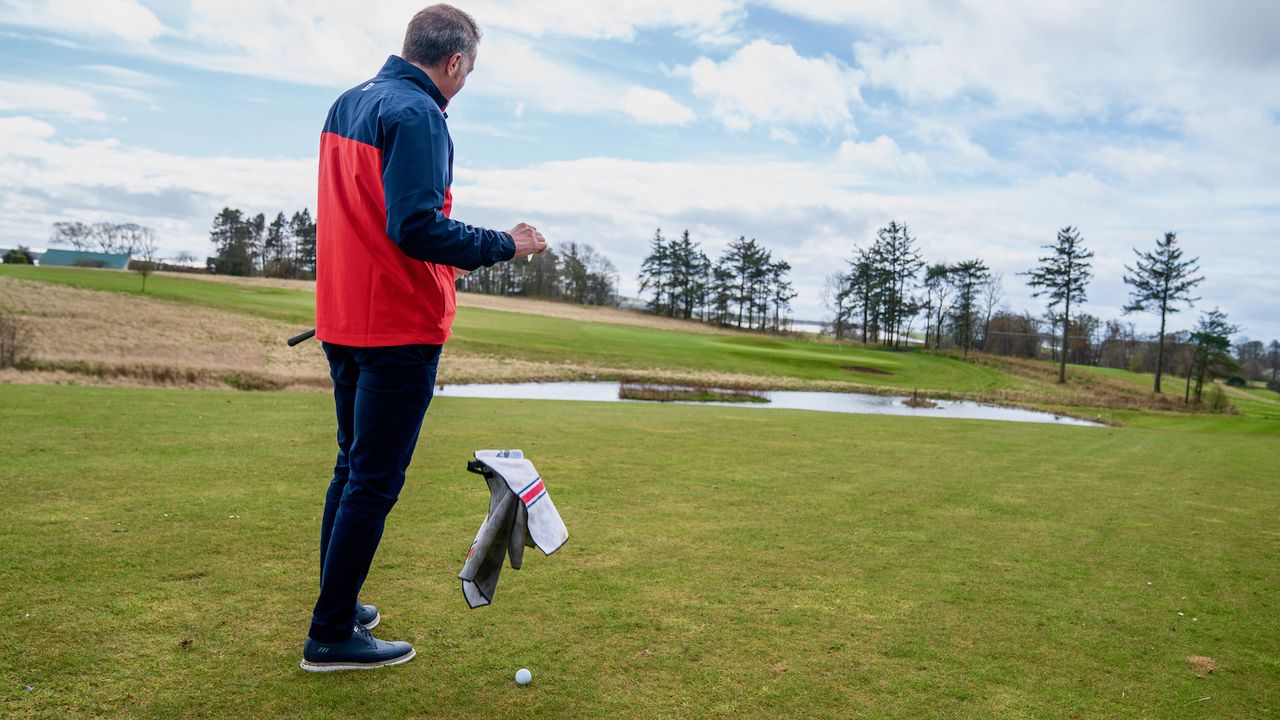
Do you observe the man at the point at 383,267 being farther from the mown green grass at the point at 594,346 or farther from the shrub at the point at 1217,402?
the shrub at the point at 1217,402

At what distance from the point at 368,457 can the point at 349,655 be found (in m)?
0.83

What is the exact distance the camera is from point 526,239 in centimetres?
350

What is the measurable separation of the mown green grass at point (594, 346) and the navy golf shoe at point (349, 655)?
40.4 meters

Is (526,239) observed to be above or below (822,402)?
above

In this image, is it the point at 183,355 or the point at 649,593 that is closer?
the point at 649,593

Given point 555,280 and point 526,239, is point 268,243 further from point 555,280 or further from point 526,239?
point 526,239

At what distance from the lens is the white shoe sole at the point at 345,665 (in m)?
3.26

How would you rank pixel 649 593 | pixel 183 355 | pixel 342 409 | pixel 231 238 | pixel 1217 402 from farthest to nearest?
pixel 231 238
pixel 1217 402
pixel 183 355
pixel 649 593
pixel 342 409

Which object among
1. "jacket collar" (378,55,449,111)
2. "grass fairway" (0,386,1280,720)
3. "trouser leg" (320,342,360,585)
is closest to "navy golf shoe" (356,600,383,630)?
"grass fairway" (0,386,1280,720)

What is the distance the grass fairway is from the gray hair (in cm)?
266

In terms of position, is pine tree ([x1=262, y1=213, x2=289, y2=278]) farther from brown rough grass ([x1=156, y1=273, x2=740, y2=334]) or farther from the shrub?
the shrub

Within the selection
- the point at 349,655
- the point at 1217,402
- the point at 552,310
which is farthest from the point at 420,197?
the point at 552,310

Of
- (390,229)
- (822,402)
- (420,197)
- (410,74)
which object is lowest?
(822,402)

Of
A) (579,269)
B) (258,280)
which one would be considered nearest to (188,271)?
(258,280)
